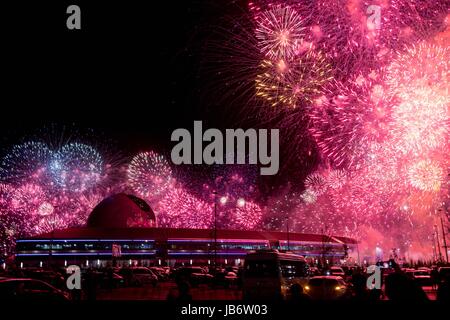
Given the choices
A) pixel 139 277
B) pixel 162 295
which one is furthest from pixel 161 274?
pixel 162 295

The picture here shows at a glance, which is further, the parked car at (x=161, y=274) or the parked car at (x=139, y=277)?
the parked car at (x=161, y=274)

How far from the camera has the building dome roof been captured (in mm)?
74875

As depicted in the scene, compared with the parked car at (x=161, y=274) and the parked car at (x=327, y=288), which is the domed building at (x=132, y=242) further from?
the parked car at (x=327, y=288)

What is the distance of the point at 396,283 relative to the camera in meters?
6.19

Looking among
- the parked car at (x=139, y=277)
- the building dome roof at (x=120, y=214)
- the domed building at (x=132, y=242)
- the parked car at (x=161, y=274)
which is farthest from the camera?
the building dome roof at (x=120, y=214)

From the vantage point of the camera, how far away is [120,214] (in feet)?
248

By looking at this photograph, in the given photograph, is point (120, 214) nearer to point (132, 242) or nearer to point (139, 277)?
point (132, 242)

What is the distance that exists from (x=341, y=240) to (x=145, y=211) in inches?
1715

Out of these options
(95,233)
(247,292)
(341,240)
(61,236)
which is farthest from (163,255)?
(247,292)

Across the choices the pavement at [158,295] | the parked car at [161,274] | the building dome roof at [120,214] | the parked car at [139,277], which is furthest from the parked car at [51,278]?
the building dome roof at [120,214]

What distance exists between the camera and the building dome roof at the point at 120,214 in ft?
246

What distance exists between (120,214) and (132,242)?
686cm

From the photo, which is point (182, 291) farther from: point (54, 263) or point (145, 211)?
point (145, 211)

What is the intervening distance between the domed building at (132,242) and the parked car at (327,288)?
43.0 m
